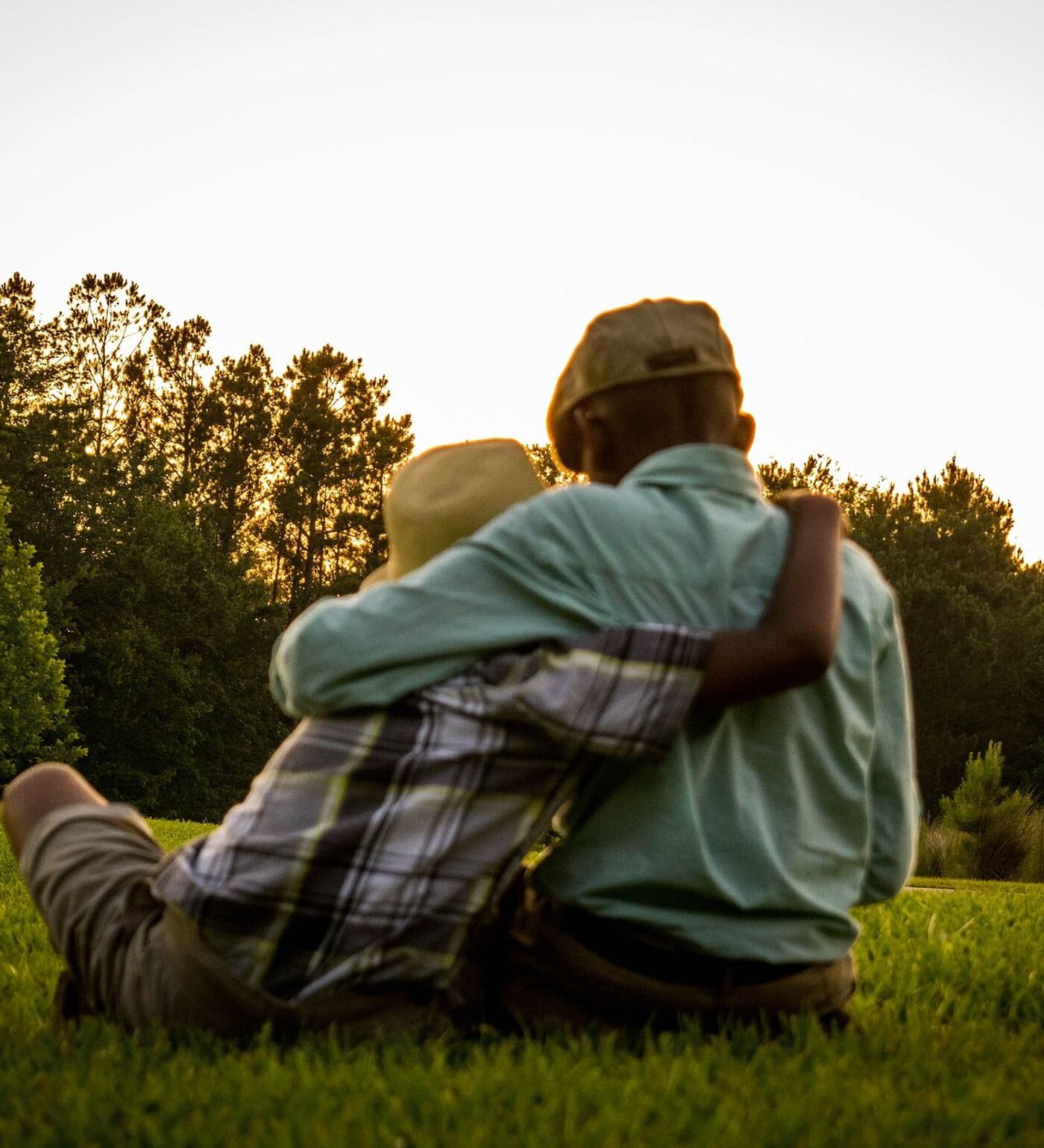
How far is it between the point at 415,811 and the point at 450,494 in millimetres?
769

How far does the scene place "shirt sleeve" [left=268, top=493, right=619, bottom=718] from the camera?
2109 millimetres

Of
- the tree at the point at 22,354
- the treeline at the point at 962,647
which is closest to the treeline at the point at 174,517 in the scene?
the tree at the point at 22,354

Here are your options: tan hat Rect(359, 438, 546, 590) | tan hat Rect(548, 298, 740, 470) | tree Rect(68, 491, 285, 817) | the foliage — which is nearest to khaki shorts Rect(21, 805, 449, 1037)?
tan hat Rect(359, 438, 546, 590)

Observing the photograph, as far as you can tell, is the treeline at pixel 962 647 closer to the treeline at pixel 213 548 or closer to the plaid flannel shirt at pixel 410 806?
the treeline at pixel 213 548

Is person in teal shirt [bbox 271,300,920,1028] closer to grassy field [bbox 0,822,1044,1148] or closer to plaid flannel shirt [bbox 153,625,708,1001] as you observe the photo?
plaid flannel shirt [bbox 153,625,708,1001]

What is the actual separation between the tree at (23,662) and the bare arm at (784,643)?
81.5 ft

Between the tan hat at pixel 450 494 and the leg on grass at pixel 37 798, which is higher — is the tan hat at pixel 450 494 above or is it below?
above

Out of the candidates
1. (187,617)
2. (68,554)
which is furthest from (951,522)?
(68,554)

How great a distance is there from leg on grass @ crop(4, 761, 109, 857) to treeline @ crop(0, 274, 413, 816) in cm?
2586

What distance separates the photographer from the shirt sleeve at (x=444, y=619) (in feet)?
6.92

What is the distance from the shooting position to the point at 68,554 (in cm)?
3284

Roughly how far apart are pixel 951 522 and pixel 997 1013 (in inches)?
1502

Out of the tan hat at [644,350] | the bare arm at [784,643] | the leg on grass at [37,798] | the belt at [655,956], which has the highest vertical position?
the tan hat at [644,350]

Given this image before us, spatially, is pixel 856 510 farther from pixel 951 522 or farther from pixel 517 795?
pixel 517 795
